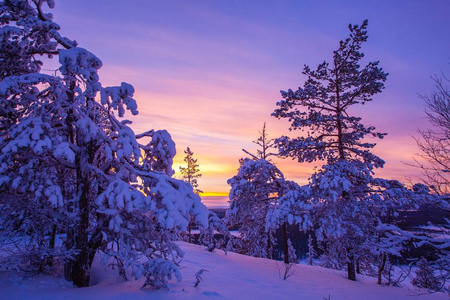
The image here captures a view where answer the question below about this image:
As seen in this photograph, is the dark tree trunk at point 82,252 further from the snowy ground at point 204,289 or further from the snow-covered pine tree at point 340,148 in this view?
the snow-covered pine tree at point 340,148

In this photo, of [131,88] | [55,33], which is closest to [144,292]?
[131,88]

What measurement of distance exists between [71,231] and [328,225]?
8.77 metres

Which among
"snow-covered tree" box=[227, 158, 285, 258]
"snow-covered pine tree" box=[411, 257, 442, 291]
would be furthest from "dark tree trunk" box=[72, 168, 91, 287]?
"snow-covered tree" box=[227, 158, 285, 258]

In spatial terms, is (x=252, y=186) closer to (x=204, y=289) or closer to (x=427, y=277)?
(x=204, y=289)

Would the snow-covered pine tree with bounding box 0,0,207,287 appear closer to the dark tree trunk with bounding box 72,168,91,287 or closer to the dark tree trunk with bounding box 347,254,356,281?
the dark tree trunk with bounding box 72,168,91,287

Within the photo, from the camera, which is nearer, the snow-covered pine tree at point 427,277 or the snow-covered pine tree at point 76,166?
the snow-covered pine tree at point 76,166

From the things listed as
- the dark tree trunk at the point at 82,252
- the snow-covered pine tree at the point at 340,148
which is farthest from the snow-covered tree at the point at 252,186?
the dark tree trunk at the point at 82,252

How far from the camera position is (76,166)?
6.93 m

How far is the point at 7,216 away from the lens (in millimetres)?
6465

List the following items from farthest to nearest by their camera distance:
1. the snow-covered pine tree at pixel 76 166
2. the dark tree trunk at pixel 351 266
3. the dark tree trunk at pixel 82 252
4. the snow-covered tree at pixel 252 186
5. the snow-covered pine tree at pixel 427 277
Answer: the snow-covered tree at pixel 252 186 < the dark tree trunk at pixel 351 266 < the dark tree trunk at pixel 82 252 < the snow-covered pine tree at pixel 427 277 < the snow-covered pine tree at pixel 76 166

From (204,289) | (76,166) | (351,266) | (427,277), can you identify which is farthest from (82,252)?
(427,277)

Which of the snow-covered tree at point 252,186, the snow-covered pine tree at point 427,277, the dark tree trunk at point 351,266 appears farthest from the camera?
the snow-covered tree at point 252,186

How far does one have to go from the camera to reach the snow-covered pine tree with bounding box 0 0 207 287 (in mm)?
5562

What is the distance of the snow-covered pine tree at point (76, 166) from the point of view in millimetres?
5562
